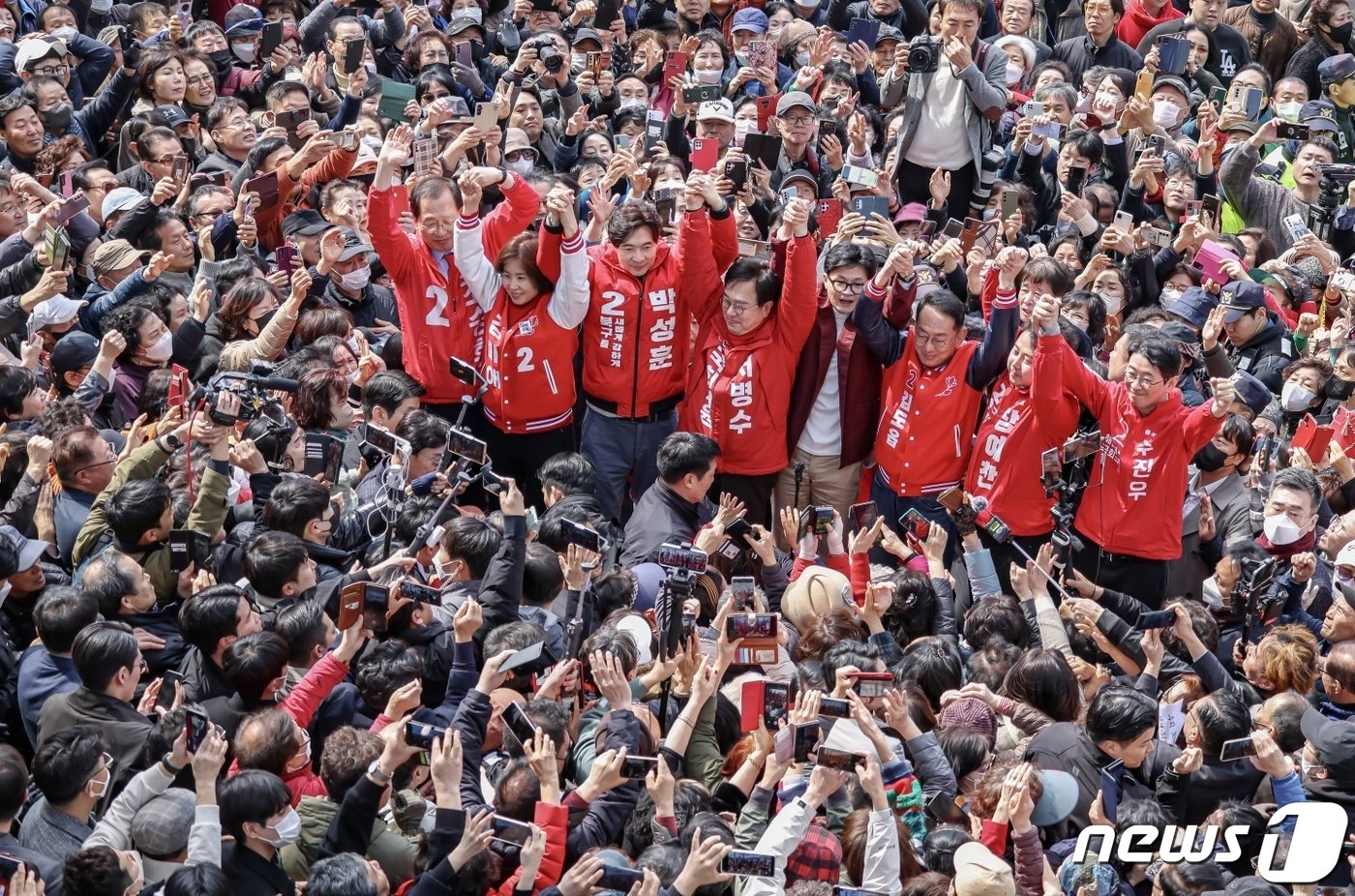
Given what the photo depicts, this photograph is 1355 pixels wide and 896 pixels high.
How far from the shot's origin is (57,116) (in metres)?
9.92

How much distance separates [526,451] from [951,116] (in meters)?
3.78

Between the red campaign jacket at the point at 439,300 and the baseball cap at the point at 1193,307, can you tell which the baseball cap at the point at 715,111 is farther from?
the baseball cap at the point at 1193,307

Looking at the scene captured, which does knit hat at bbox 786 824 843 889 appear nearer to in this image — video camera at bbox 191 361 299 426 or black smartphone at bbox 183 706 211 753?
black smartphone at bbox 183 706 211 753

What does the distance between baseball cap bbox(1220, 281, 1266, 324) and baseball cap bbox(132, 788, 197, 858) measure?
5.92 metres

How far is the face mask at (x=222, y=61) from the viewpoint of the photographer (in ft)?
36.2

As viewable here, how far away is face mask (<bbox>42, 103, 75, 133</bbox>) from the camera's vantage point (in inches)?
391

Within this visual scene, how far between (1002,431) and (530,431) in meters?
2.10

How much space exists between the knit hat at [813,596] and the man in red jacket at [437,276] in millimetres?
2209

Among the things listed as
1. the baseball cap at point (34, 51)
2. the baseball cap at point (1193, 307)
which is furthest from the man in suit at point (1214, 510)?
the baseball cap at point (34, 51)

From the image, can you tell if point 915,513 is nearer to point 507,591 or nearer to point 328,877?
point 507,591

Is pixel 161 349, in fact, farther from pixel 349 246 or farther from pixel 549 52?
pixel 549 52

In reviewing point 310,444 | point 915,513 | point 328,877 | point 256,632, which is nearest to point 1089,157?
point 915,513

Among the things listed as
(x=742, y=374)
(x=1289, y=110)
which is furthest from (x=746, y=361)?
(x=1289, y=110)
